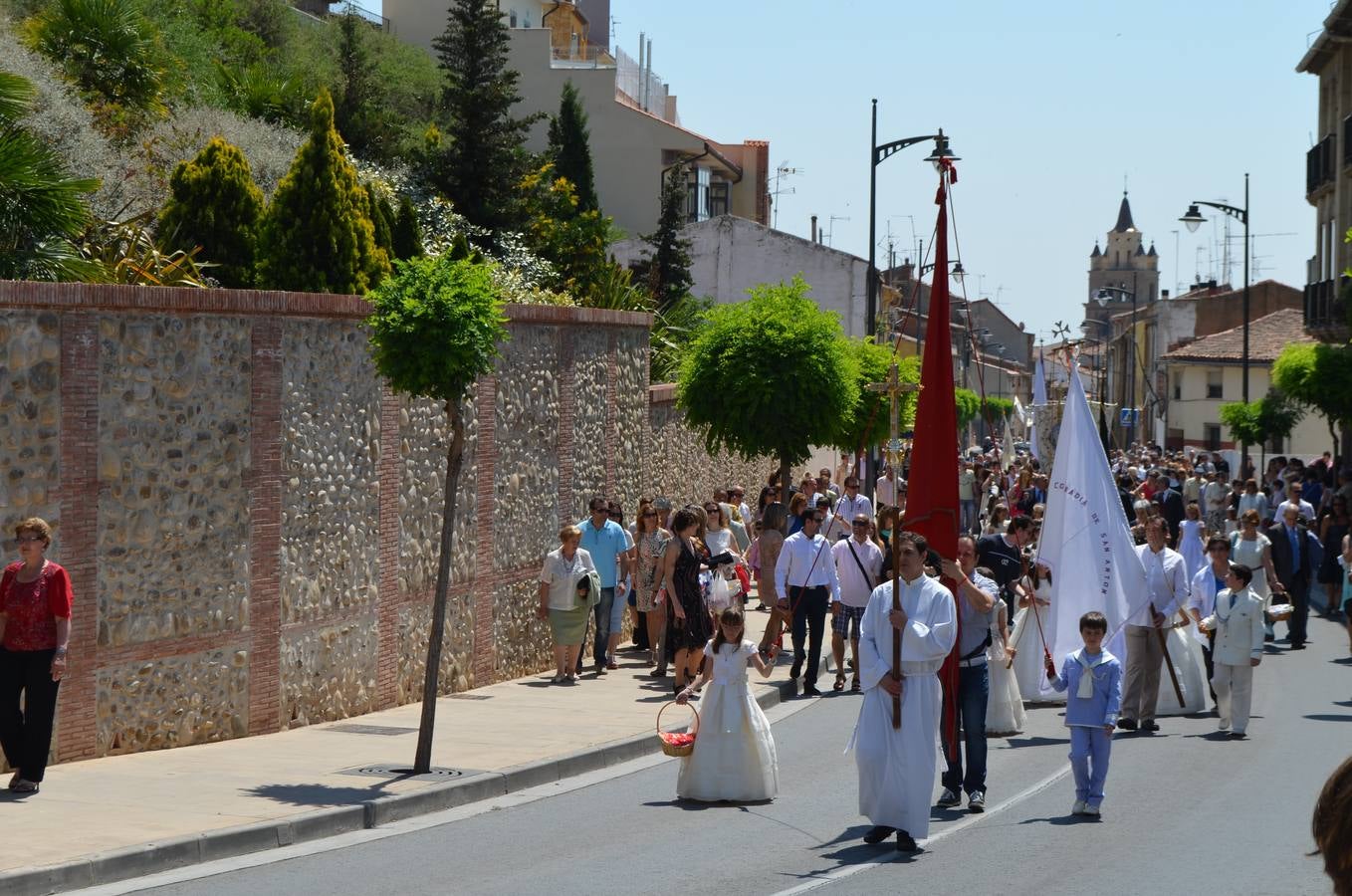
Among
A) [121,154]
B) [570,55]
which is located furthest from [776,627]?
[570,55]

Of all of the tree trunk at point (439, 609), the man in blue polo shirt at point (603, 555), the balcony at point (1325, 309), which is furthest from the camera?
the balcony at point (1325, 309)

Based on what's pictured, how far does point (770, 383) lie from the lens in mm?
24531

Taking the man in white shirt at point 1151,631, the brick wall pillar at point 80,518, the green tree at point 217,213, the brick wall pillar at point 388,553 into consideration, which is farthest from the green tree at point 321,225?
the man in white shirt at point 1151,631

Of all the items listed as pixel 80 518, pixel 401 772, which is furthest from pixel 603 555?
pixel 80 518

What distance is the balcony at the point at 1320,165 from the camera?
47875 mm

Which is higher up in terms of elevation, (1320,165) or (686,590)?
(1320,165)

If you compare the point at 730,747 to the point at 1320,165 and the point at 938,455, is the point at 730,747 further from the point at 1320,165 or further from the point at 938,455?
the point at 1320,165

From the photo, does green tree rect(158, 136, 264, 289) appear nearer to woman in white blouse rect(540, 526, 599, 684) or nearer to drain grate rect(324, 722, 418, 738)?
woman in white blouse rect(540, 526, 599, 684)

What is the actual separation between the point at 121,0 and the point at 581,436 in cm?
1294

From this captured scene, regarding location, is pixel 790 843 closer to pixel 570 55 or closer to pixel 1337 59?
pixel 1337 59

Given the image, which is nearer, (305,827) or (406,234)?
(305,827)

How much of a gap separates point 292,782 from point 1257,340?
226 ft

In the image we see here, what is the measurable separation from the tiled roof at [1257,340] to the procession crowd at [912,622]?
155ft

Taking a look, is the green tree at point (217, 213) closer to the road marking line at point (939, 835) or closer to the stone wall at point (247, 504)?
the stone wall at point (247, 504)
